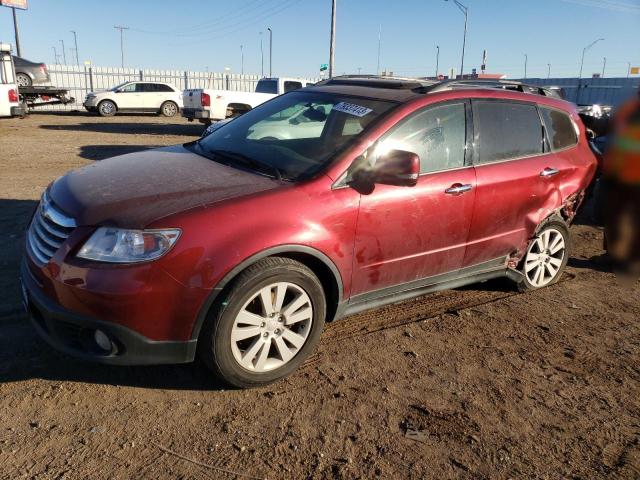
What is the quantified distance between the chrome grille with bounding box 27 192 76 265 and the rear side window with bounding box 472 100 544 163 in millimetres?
2878

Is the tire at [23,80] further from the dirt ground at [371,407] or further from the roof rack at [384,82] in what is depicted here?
the roof rack at [384,82]

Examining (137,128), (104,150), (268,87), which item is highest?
(268,87)

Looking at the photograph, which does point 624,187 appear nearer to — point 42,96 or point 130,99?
point 130,99

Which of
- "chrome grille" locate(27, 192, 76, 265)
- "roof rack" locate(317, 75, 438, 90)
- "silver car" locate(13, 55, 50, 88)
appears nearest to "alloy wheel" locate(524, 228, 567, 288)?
"roof rack" locate(317, 75, 438, 90)

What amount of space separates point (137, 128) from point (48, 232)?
16.2 meters

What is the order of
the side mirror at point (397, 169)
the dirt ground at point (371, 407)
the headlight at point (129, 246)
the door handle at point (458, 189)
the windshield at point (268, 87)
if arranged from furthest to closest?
the windshield at point (268, 87)
the door handle at point (458, 189)
the side mirror at point (397, 169)
the headlight at point (129, 246)
the dirt ground at point (371, 407)

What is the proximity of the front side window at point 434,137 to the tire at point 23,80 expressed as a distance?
22628 mm

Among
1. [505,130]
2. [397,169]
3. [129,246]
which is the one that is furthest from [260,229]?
[505,130]

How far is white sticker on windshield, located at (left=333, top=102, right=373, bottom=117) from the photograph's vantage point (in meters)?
3.71

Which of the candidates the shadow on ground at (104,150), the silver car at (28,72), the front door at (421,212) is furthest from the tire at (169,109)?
the front door at (421,212)

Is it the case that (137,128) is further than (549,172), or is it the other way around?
(137,128)

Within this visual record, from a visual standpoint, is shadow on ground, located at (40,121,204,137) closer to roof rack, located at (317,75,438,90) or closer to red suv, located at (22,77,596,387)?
roof rack, located at (317,75,438,90)

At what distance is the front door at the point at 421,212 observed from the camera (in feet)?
11.1

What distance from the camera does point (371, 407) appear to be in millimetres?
2990
